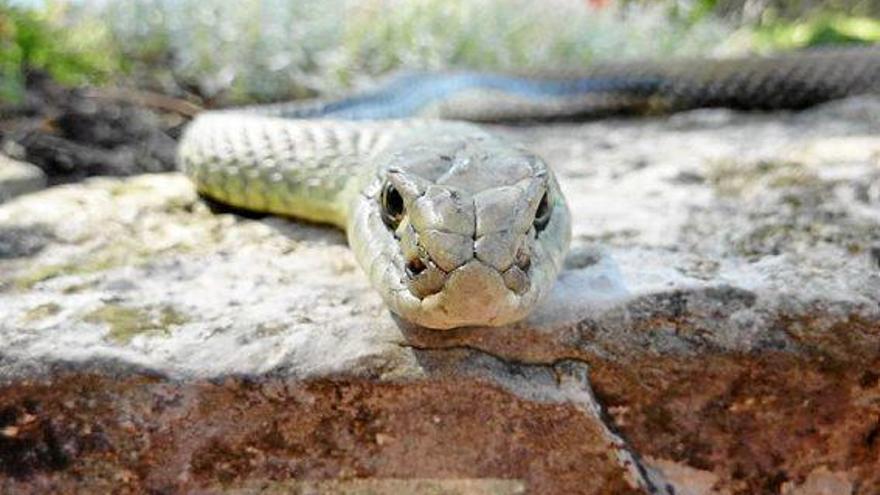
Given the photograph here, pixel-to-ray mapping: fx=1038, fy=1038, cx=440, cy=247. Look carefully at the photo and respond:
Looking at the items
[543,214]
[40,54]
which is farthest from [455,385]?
[40,54]

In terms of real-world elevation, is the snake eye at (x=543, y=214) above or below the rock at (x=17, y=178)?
above

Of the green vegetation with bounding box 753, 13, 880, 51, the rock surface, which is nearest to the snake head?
the rock surface

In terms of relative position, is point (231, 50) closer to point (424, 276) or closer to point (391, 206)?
point (391, 206)

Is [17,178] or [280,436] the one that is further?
[17,178]

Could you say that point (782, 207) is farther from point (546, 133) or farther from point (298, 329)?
point (546, 133)

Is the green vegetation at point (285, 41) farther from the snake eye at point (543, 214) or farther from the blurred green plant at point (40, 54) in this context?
the snake eye at point (543, 214)

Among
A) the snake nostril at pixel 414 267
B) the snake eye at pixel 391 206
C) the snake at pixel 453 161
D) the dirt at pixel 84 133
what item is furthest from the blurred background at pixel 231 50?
the snake nostril at pixel 414 267
